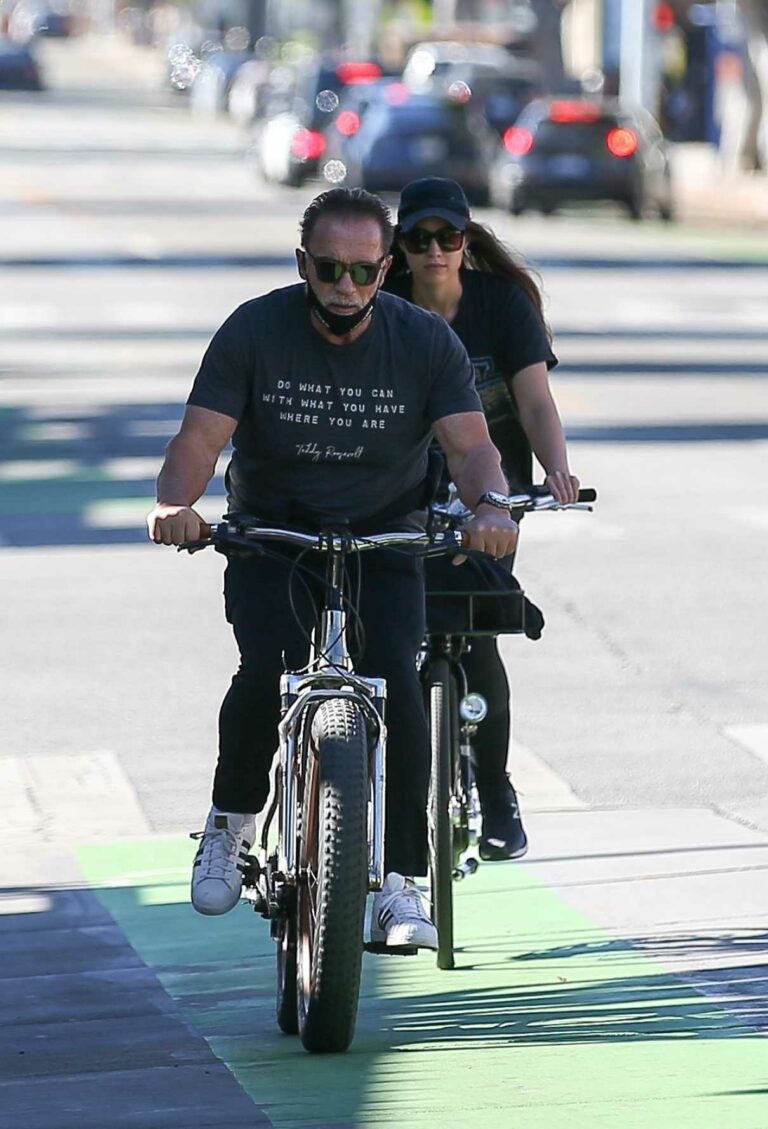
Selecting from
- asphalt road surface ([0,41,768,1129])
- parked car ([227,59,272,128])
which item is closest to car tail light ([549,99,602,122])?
asphalt road surface ([0,41,768,1129])

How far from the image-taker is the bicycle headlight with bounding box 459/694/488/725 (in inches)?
276

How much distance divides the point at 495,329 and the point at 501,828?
138 cm

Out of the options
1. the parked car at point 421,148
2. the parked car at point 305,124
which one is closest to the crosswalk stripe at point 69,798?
the parked car at point 421,148

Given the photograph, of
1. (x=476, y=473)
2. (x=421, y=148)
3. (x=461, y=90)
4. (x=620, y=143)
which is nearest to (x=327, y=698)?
(x=476, y=473)

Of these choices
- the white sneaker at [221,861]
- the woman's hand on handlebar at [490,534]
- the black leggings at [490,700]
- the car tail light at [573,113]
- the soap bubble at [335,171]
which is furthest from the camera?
the soap bubble at [335,171]

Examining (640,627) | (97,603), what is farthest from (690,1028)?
(97,603)

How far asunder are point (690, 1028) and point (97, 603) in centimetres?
655

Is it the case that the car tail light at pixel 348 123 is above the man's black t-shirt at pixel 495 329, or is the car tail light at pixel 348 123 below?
below

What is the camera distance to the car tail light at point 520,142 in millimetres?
36812

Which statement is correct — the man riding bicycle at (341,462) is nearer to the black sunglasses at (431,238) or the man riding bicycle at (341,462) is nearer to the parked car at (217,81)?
the black sunglasses at (431,238)

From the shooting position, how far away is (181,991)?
6422 millimetres

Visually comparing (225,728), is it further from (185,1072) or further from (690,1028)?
(690,1028)

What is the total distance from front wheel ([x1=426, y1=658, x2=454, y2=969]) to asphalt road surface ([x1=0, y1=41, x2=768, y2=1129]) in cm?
15

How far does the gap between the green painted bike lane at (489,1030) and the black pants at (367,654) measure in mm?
453
